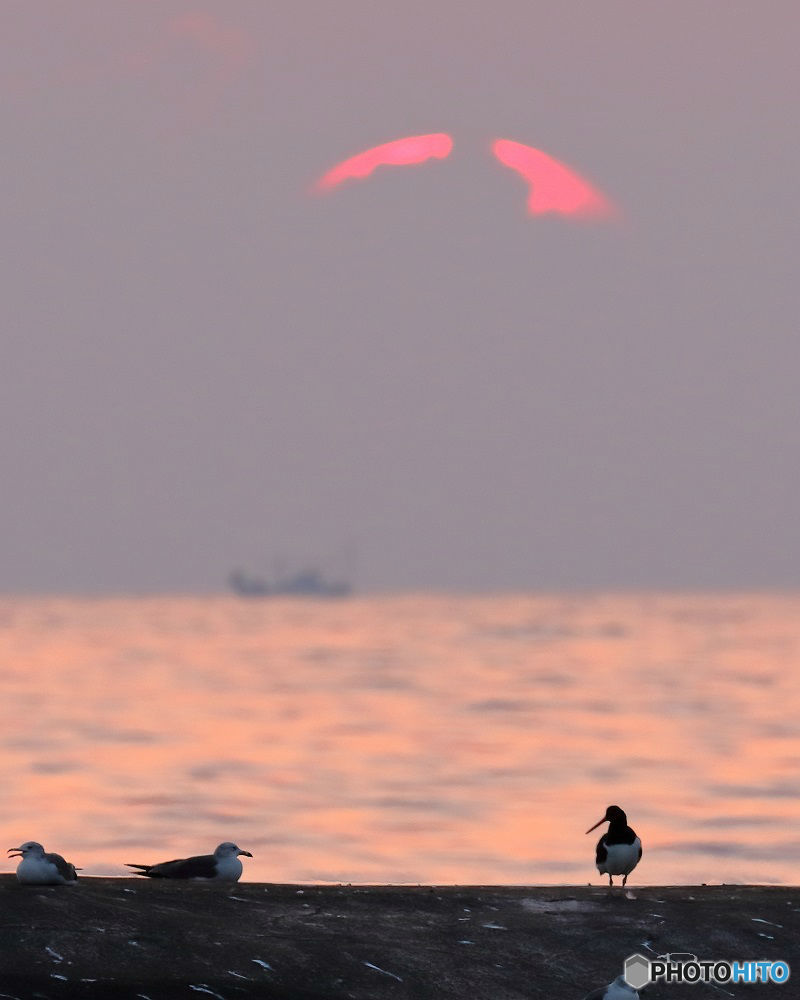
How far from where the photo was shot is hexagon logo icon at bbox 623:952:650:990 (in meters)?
15.6

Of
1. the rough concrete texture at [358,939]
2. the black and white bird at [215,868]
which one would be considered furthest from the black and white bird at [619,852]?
the black and white bird at [215,868]

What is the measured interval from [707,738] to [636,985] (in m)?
52.0

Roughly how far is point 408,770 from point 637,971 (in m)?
39.7

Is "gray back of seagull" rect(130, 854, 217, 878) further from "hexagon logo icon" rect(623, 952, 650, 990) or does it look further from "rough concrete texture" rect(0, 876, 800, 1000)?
"hexagon logo icon" rect(623, 952, 650, 990)

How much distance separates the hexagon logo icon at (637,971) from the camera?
15.6 metres

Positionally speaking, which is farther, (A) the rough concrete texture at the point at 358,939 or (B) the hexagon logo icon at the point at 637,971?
(B) the hexagon logo icon at the point at 637,971

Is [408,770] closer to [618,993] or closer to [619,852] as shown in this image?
[619,852]

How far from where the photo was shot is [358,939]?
1603 cm

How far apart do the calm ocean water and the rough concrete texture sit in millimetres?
15528

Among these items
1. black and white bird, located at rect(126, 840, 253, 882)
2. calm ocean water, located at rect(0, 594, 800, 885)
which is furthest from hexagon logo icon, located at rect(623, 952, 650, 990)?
calm ocean water, located at rect(0, 594, 800, 885)

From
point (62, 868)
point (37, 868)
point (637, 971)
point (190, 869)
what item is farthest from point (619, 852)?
point (37, 868)

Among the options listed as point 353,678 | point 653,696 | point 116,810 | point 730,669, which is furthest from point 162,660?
point 116,810

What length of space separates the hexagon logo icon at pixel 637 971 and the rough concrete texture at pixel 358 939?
3.8 inches

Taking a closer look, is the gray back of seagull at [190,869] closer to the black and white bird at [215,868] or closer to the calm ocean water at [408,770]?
the black and white bird at [215,868]
